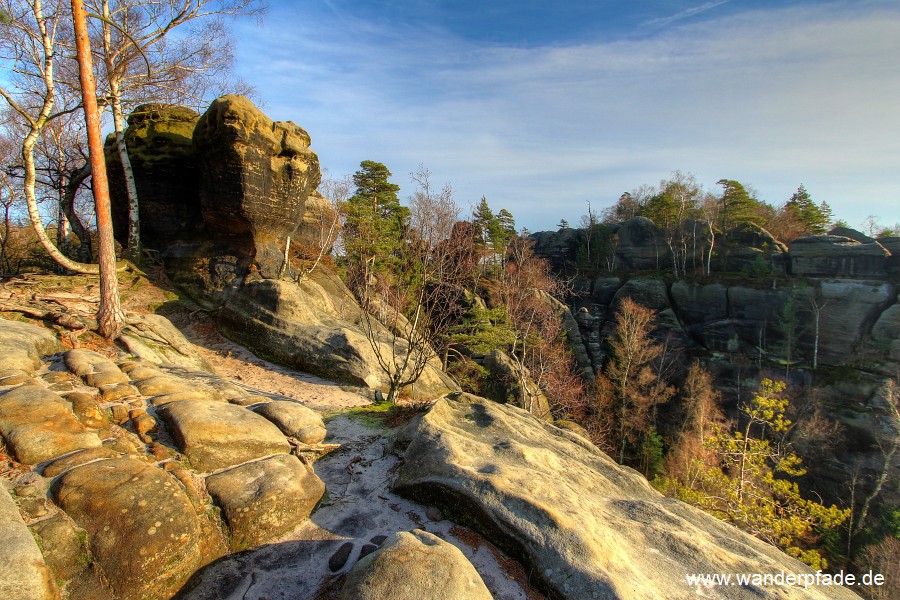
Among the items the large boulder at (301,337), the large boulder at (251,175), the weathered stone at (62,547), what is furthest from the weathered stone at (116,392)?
the large boulder at (251,175)

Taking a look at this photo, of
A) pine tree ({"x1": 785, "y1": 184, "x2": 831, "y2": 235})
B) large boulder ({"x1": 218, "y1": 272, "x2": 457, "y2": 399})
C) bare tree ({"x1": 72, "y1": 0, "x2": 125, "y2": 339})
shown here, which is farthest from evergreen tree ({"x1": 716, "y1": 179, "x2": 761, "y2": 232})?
bare tree ({"x1": 72, "y1": 0, "x2": 125, "y2": 339})

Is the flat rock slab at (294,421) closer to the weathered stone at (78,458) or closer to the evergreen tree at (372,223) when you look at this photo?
the weathered stone at (78,458)

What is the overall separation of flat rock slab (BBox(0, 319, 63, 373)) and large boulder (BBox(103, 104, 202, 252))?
8.96 m

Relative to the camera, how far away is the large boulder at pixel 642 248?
44.4m

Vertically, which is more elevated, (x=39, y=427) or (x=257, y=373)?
(x=39, y=427)

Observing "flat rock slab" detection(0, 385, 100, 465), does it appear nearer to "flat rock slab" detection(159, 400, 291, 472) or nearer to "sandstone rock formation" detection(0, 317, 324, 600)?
"sandstone rock formation" detection(0, 317, 324, 600)

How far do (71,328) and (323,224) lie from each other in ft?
44.5

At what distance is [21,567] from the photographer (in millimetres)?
2264

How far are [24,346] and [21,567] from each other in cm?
486

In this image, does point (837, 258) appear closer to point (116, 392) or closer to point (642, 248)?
point (642, 248)

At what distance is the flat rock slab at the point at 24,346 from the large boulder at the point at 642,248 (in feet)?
157

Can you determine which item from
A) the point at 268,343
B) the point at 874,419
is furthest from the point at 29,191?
the point at 874,419

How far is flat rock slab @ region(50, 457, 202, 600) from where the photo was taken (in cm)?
271

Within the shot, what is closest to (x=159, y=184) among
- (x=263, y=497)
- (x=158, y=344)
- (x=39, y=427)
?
(x=158, y=344)
